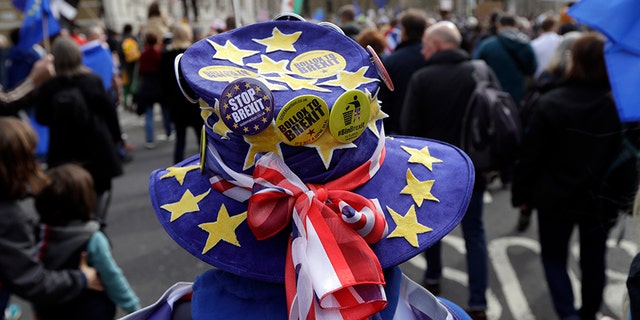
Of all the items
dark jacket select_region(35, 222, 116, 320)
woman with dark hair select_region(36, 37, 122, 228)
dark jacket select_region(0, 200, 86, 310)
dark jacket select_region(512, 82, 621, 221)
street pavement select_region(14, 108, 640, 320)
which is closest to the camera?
dark jacket select_region(0, 200, 86, 310)

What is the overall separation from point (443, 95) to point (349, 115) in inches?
90.8

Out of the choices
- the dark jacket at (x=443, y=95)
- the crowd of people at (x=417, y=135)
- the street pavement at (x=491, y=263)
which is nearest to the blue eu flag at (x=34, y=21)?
the crowd of people at (x=417, y=135)

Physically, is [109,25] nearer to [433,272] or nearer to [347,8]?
[347,8]

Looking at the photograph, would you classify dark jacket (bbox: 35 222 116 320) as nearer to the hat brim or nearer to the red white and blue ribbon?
the hat brim

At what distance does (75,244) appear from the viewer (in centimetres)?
232

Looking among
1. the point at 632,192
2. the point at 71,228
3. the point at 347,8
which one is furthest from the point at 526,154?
the point at 347,8

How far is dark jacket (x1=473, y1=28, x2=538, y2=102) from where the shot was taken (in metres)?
5.22

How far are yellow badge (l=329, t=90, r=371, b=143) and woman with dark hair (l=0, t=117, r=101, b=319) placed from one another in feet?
5.70

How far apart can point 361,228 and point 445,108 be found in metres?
2.33

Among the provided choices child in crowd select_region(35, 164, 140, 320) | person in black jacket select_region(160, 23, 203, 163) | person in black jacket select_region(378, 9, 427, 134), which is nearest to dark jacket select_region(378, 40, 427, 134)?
person in black jacket select_region(378, 9, 427, 134)

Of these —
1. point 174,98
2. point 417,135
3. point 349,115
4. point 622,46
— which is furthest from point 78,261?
point 174,98

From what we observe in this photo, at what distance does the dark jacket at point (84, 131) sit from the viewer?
375 cm

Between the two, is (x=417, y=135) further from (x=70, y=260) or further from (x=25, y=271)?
(x=25, y=271)

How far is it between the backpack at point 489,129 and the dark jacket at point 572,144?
272 millimetres
